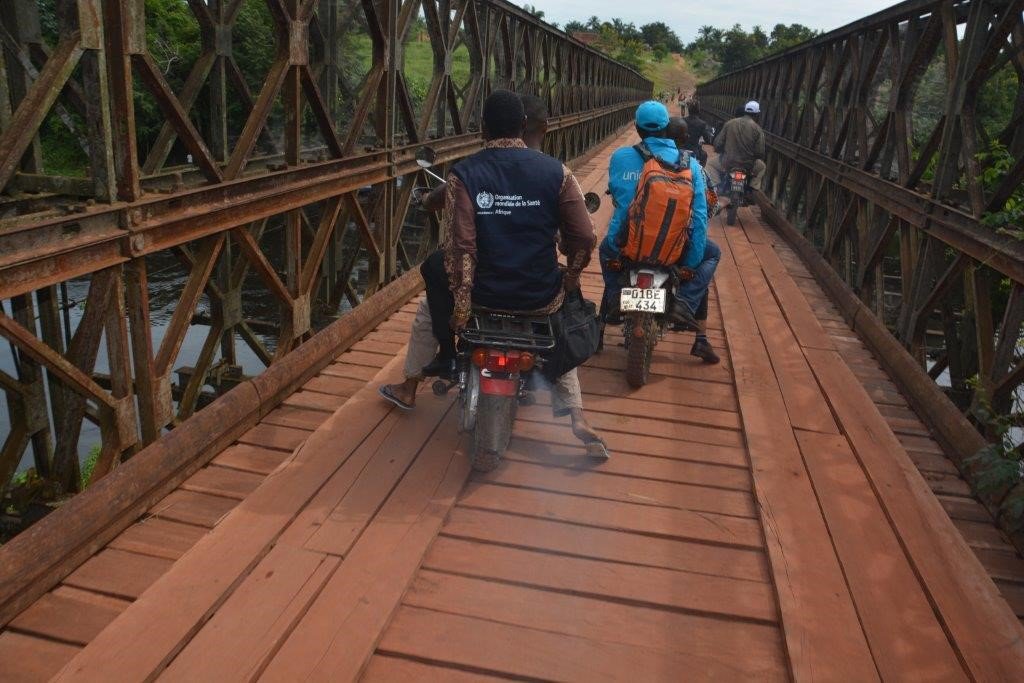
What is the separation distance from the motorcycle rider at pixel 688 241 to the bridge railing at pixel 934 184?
154 centimetres

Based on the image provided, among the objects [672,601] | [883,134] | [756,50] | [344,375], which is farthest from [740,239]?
[756,50]

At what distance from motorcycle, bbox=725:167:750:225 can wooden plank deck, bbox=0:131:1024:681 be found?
6841 millimetres

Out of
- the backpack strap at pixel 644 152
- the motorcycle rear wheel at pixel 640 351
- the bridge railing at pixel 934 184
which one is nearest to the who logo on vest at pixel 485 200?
the motorcycle rear wheel at pixel 640 351

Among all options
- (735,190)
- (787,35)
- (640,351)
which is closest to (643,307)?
(640,351)

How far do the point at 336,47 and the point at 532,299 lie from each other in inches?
232

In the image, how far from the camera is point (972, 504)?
397 centimetres

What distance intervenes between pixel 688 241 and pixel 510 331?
182cm

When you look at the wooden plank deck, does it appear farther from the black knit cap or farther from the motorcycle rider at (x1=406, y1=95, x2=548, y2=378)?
the black knit cap

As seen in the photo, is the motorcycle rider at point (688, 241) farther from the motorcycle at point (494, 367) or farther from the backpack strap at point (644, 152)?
the motorcycle at point (494, 367)

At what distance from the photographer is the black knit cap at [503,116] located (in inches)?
145

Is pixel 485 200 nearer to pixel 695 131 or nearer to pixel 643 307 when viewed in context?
pixel 643 307

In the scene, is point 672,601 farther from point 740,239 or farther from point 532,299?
point 740,239

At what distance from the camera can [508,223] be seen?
3730 mm

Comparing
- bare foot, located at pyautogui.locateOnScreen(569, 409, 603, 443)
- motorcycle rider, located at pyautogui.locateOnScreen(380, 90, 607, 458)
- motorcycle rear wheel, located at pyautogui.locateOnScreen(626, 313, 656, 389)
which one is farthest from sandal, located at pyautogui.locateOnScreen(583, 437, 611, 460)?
motorcycle rear wheel, located at pyautogui.locateOnScreen(626, 313, 656, 389)
